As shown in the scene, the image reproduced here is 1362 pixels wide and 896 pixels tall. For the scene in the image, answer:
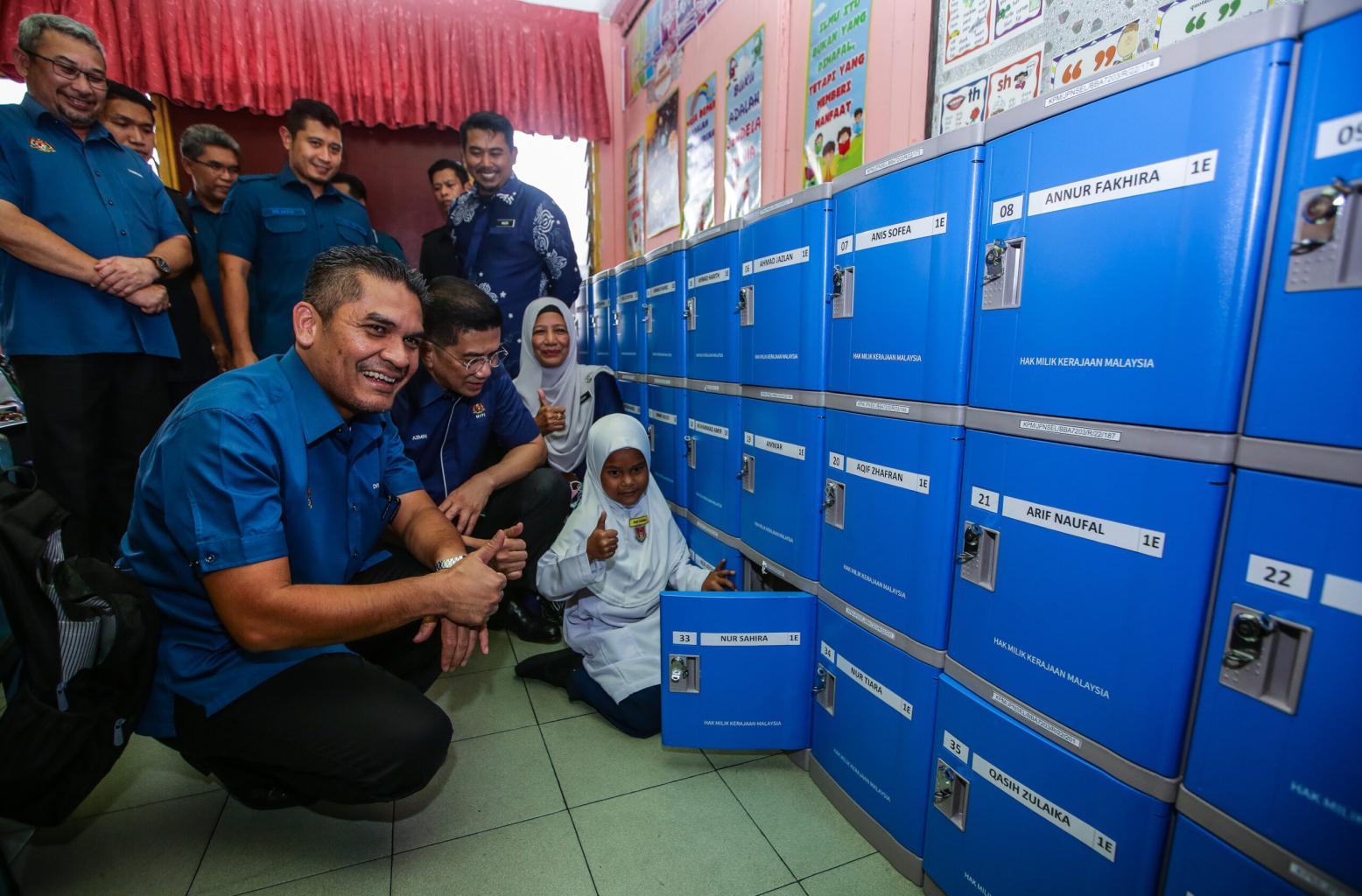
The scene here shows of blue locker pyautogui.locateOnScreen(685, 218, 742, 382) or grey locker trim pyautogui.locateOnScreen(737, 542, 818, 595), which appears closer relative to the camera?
grey locker trim pyautogui.locateOnScreen(737, 542, 818, 595)

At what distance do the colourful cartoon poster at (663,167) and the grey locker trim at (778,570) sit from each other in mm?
2131

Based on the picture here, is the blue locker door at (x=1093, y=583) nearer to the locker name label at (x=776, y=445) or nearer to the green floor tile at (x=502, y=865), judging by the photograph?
the locker name label at (x=776, y=445)

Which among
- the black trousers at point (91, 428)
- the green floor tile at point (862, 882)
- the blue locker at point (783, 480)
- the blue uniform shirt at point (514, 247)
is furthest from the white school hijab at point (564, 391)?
the green floor tile at point (862, 882)

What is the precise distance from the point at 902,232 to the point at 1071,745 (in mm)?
936

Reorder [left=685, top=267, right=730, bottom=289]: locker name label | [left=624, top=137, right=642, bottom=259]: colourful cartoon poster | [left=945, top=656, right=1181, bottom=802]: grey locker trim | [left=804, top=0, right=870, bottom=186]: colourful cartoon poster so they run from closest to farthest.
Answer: [left=945, top=656, right=1181, bottom=802]: grey locker trim < [left=685, top=267, right=730, bottom=289]: locker name label < [left=804, top=0, right=870, bottom=186]: colourful cartoon poster < [left=624, top=137, right=642, bottom=259]: colourful cartoon poster

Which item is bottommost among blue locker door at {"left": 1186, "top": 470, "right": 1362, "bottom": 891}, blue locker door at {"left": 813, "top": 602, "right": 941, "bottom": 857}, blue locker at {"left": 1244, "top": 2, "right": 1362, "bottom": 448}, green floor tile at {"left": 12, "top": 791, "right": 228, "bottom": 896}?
green floor tile at {"left": 12, "top": 791, "right": 228, "bottom": 896}

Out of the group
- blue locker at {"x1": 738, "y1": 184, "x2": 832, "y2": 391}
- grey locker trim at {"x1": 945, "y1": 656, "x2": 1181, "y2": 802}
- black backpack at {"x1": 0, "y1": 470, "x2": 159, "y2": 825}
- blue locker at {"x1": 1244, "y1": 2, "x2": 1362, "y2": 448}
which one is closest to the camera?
blue locker at {"x1": 1244, "y1": 2, "x2": 1362, "y2": 448}

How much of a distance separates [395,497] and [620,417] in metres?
0.76

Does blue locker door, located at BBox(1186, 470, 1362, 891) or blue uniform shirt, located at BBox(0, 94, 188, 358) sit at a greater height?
blue uniform shirt, located at BBox(0, 94, 188, 358)

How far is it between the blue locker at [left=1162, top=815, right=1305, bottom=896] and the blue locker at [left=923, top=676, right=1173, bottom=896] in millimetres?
24

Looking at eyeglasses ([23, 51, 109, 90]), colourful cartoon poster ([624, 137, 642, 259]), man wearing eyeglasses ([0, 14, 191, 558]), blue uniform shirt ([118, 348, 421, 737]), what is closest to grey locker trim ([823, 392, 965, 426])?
blue uniform shirt ([118, 348, 421, 737])

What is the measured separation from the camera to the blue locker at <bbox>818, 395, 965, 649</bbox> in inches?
45.8

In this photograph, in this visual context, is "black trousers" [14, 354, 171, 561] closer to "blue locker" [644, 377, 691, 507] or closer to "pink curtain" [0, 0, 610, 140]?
"blue locker" [644, 377, 691, 507]

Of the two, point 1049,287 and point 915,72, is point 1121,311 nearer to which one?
point 1049,287
